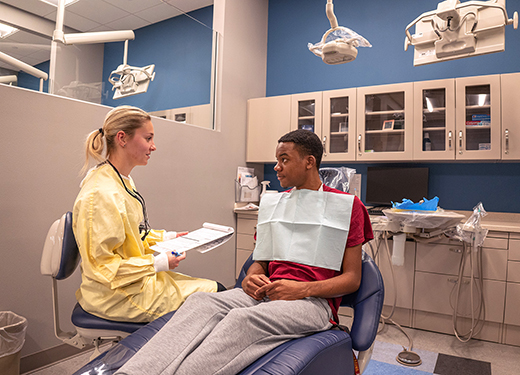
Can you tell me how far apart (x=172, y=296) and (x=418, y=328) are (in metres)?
2.14

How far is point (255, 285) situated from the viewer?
1420 millimetres

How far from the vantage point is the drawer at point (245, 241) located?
360 centimetres

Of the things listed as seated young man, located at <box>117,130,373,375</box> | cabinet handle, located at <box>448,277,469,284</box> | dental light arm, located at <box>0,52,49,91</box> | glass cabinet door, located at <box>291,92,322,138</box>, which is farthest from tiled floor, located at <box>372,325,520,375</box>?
dental light arm, located at <box>0,52,49,91</box>

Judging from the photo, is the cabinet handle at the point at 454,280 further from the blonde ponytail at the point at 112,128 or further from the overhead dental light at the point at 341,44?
the blonde ponytail at the point at 112,128

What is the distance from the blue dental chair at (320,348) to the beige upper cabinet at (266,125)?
2.36 metres

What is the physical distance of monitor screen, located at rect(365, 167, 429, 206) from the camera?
125 inches

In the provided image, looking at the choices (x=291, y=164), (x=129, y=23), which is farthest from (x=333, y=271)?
(x=129, y=23)

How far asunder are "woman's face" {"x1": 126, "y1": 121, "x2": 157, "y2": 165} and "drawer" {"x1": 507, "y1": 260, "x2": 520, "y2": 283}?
248cm

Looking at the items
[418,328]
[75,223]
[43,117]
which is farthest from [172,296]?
[418,328]

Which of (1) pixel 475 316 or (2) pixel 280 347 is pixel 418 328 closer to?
(1) pixel 475 316

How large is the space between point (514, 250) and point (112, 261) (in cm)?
256

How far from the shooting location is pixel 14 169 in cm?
197

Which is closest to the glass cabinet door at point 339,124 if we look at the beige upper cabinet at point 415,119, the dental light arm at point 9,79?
the beige upper cabinet at point 415,119

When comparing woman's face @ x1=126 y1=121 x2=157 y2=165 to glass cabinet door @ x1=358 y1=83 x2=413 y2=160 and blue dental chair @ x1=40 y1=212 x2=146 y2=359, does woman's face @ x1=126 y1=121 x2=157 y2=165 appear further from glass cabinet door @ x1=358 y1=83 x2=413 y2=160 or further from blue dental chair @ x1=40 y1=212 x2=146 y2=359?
glass cabinet door @ x1=358 y1=83 x2=413 y2=160
